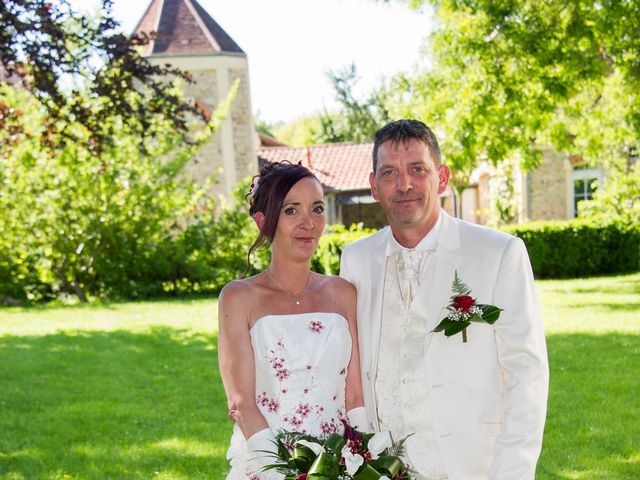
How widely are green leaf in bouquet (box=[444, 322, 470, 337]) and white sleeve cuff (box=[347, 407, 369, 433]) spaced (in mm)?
637

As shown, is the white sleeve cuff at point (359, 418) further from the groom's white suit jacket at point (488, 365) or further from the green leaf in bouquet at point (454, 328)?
the green leaf in bouquet at point (454, 328)

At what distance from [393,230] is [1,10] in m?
4.78

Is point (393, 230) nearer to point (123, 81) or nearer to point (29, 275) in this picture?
point (123, 81)

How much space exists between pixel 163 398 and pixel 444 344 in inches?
249

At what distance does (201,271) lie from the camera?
63.7 feet

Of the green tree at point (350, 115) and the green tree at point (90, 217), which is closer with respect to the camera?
the green tree at point (90, 217)

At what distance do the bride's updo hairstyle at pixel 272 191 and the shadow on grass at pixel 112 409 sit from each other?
3444mm

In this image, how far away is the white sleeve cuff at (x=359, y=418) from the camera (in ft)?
11.4

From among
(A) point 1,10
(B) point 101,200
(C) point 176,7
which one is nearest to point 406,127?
(A) point 1,10

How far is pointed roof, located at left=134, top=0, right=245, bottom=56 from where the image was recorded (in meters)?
30.1

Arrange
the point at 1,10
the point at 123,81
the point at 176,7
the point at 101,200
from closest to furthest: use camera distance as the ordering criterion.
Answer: the point at 1,10
the point at 123,81
the point at 101,200
the point at 176,7

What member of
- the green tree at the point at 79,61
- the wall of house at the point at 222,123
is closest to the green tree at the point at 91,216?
the green tree at the point at 79,61

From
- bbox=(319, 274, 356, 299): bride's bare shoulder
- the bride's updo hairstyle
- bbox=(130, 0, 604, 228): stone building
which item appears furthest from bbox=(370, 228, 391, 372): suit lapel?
bbox=(130, 0, 604, 228): stone building

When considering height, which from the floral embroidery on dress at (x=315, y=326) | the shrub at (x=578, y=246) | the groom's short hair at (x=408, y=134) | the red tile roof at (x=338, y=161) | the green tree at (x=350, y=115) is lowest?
the shrub at (x=578, y=246)
